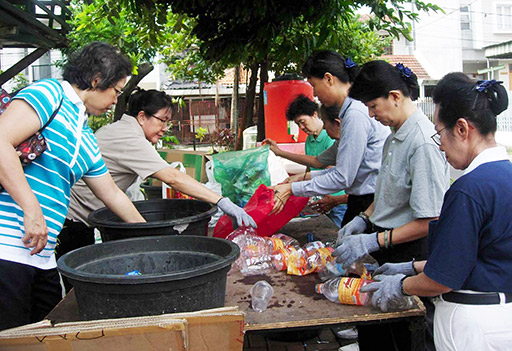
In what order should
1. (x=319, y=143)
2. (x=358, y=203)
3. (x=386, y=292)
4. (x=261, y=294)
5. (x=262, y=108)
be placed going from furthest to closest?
(x=262, y=108) → (x=319, y=143) → (x=358, y=203) → (x=261, y=294) → (x=386, y=292)

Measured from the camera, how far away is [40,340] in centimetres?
139

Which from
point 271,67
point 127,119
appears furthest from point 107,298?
point 271,67

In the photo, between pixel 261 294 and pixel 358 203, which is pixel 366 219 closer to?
pixel 358 203

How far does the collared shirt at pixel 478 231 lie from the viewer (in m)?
1.36

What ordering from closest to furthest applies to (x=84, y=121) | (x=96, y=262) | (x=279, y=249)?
(x=96, y=262) < (x=84, y=121) < (x=279, y=249)

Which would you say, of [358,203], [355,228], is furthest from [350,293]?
[358,203]

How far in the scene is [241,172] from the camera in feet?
11.1

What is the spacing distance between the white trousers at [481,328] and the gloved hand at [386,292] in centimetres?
21

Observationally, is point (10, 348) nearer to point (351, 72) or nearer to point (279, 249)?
point (279, 249)

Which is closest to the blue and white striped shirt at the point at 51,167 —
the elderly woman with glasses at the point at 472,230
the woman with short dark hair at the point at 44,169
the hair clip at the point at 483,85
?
the woman with short dark hair at the point at 44,169

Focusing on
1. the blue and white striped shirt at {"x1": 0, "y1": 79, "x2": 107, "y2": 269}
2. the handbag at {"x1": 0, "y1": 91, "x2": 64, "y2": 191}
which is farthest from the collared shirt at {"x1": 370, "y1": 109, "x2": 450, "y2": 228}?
the handbag at {"x1": 0, "y1": 91, "x2": 64, "y2": 191}

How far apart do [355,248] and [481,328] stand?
2.15 feet

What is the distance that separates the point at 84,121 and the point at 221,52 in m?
2.62

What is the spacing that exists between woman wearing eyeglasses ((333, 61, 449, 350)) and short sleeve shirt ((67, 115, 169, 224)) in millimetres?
1197
